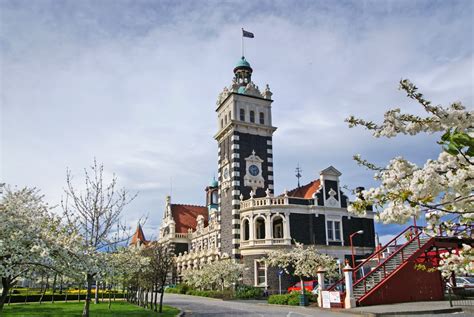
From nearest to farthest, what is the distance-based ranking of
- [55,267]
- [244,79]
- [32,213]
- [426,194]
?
[426,194], [55,267], [32,213], [244,79]

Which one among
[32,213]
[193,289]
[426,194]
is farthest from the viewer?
[193,289]

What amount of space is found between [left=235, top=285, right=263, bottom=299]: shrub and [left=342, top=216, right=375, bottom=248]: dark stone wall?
11.9 meters

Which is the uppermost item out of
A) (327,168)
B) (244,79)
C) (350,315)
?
(244,79)

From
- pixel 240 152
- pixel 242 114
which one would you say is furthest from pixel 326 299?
pixel 242 114

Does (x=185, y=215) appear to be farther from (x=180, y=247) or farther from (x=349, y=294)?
(x=349, y=294)

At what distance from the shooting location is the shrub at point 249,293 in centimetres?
3741

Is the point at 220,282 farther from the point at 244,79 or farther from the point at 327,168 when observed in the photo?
the point at 244,79

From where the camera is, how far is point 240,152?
47.2 m

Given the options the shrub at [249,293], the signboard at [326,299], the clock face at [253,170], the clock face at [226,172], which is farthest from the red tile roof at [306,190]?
the signboard at [326,299]

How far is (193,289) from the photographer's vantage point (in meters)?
48.7

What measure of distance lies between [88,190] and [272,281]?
26253 millimetres

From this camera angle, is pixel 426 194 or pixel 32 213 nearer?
pixel 426 194

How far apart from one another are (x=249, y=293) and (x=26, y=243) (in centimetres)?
2857

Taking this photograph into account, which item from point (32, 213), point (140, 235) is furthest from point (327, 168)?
point (140, 235)
